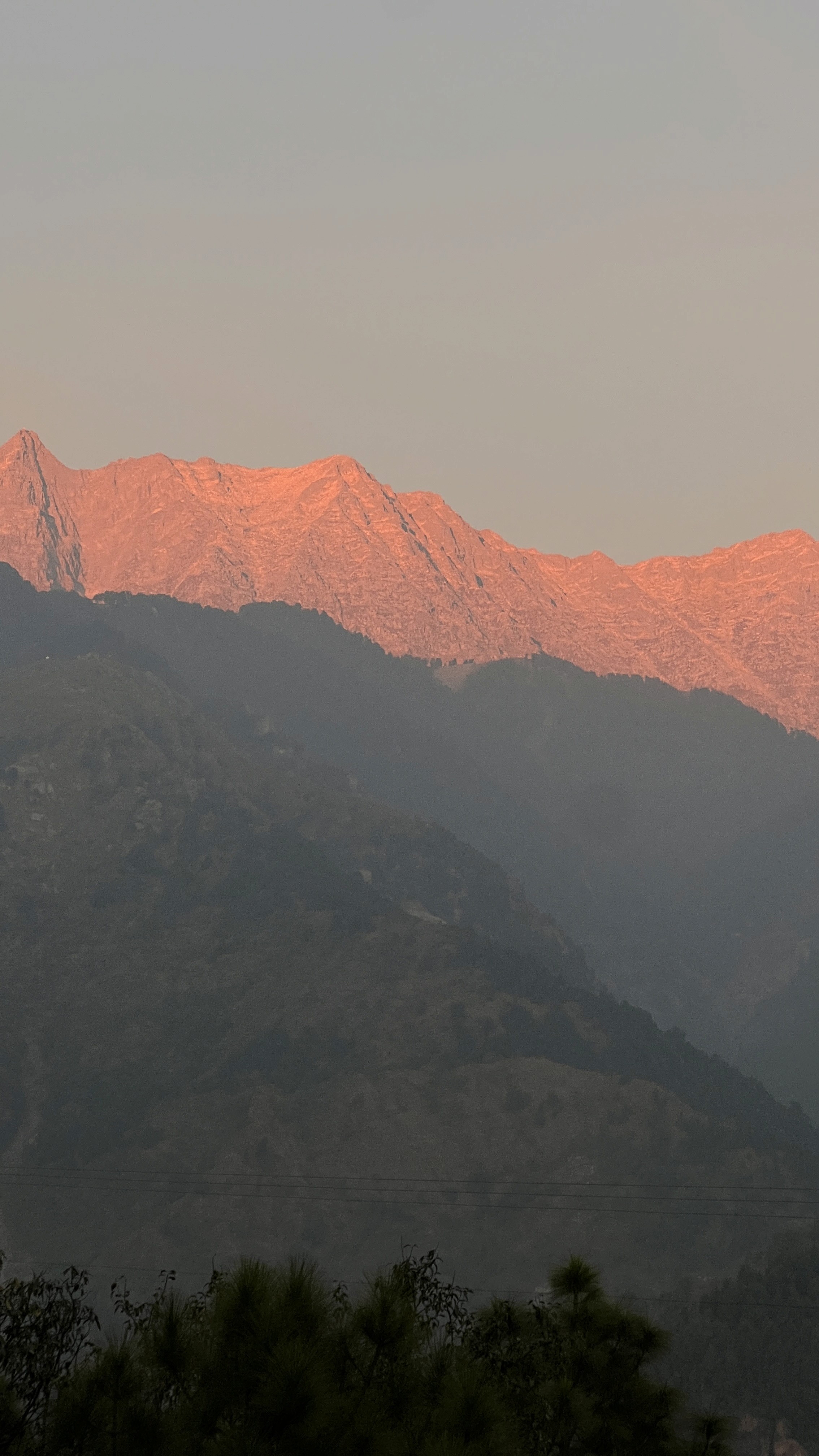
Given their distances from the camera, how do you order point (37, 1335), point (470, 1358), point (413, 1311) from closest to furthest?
1. point (413, 1311)
2. point (470, 1358)
3. point (37, 1335)

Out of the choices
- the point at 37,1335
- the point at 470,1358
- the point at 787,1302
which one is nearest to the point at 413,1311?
the point at 470,1358

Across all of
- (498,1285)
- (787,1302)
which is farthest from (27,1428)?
(498,1285)

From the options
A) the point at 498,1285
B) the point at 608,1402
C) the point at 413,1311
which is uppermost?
the point at 413,1311

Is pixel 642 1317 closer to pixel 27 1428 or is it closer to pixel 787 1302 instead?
pixel 27 1428

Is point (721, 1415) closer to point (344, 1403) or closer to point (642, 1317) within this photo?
point (642, 1317)

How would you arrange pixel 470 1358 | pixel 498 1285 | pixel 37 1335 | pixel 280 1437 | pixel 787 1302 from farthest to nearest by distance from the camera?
pixel 498 1285
pixel 787 1302
pixel 37 1335
pixel 470 1358
pixel 280 1437

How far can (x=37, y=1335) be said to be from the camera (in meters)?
33.8

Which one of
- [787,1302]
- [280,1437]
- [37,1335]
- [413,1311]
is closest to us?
[280,1437]

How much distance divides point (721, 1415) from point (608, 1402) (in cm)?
265

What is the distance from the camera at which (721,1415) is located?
1253 inches

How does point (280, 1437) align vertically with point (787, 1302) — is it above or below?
above

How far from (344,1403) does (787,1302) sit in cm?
14859

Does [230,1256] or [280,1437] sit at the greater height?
[280,1437]

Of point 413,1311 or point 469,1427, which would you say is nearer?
point 469,1427
